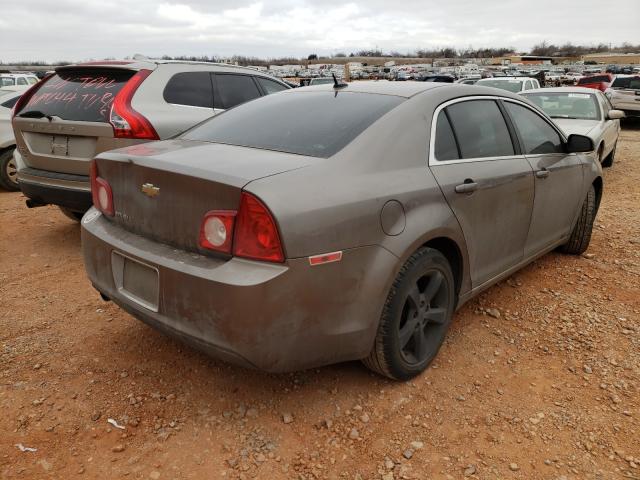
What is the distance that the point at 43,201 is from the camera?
4402 mm

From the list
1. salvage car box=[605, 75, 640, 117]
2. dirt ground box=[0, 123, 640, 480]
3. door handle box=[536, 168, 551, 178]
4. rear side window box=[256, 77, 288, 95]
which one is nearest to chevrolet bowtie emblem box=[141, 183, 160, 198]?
dirt ground box=[0, 123, 640, 480]

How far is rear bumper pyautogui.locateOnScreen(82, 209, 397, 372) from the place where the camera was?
2039mm

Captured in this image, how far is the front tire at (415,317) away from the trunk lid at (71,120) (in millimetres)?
2814

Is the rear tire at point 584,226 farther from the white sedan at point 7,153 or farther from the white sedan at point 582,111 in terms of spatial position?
the white sedan at point 7,153

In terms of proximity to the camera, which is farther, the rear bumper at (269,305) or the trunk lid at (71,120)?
the trunk lid at (71,120)

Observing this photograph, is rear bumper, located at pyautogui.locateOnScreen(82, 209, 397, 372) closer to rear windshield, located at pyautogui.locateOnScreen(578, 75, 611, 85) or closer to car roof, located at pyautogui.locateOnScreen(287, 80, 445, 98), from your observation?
car roof, located at pyautogui.locateOnScreen(287, 80, 445, 98)

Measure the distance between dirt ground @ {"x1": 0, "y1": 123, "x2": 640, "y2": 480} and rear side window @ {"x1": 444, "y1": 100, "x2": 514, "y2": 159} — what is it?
1.16 metres

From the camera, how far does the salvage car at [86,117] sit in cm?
419

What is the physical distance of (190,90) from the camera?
5.04 metres

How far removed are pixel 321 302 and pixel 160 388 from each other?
114 centimetres

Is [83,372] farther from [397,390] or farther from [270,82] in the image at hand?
[270,82]

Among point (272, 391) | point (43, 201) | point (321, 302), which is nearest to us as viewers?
point (321, 302)

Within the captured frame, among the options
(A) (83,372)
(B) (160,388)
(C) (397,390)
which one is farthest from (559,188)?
(A) (83,372)

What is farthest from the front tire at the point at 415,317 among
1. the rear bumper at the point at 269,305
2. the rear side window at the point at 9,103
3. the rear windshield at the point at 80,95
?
the rear side window at the point at 9,103
